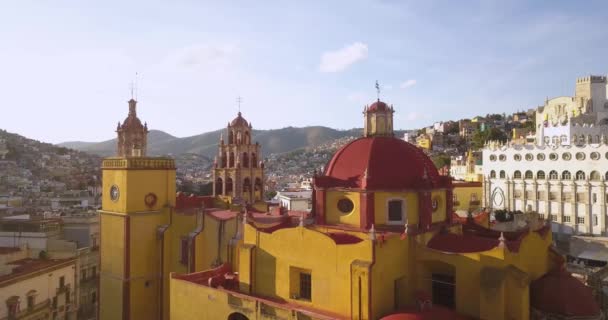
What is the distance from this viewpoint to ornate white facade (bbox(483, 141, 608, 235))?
4447 centimetres

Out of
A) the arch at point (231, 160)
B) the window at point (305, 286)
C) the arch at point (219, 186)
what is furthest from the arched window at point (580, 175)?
the window at point (305, 286)

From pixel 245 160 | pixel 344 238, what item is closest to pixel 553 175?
pixel 245 160

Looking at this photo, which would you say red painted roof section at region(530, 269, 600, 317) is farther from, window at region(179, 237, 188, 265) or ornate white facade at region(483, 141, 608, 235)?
ornate white facade at region(483, 141, 608, 235)

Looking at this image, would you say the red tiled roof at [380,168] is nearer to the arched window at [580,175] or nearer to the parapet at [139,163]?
the parapet at [139,163]

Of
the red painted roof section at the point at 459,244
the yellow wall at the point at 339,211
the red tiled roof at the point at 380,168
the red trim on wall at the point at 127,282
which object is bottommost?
the red trim on wall at the point at 127,282

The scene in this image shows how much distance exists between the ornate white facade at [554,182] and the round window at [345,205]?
3624 centimetres

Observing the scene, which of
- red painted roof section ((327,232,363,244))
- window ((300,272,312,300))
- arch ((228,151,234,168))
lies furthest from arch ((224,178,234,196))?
red painted roof section ((327,232,363,244))

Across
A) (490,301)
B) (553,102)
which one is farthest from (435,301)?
(553,102)

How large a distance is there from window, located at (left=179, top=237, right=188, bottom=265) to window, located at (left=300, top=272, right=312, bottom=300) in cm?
1003

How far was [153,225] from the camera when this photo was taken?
2712 cm

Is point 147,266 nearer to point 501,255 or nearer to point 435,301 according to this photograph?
point 435,301

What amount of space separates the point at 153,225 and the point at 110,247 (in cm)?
277

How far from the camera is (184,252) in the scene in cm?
2602

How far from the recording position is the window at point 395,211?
18.0m
